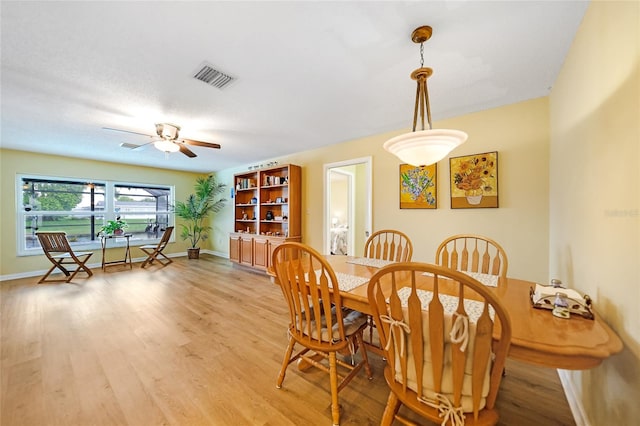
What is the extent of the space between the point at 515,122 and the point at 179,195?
7124 mm

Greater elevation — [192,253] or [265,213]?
[265,213]

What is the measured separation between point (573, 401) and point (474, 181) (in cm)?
196

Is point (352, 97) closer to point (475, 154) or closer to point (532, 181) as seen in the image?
point (475, 154)

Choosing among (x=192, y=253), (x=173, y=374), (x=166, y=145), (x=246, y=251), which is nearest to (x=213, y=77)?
(x=166, y=145)

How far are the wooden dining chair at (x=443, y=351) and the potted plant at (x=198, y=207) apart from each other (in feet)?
19.9

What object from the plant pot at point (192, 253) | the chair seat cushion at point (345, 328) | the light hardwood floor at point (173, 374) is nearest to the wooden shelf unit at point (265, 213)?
the plant pot at point (192, 253)

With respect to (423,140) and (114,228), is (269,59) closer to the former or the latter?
(423,140)

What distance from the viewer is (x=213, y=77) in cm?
203

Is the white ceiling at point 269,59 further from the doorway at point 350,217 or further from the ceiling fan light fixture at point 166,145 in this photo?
the doorway at point 350,217

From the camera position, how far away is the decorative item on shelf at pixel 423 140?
133cm

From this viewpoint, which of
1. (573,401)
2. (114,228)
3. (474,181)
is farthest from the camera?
(114,228)

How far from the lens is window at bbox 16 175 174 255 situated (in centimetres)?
450

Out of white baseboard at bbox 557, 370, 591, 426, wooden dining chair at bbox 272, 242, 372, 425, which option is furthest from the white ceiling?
white baseboard at bbox 557, 370, 591, 426

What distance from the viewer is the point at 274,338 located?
2252 mm
